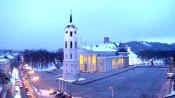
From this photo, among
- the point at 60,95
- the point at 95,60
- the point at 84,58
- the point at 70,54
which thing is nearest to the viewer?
the point at 60,95

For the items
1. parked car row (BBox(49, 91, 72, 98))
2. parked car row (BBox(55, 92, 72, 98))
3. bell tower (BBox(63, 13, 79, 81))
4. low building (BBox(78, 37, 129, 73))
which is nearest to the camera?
parked car row (BBox(55, 92, 72, 98))

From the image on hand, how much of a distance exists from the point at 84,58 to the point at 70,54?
62.9 feet

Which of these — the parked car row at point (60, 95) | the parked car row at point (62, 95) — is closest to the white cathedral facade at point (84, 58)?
the parked car row at point (60, 95)

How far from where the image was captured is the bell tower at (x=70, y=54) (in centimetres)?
6131

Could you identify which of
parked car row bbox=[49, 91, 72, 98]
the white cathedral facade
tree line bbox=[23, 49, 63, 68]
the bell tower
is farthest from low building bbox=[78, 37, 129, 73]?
parked car row bbox=[49, 91, 72, 98]

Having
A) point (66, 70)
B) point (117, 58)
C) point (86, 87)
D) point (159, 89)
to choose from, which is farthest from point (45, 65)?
point (159, 89)

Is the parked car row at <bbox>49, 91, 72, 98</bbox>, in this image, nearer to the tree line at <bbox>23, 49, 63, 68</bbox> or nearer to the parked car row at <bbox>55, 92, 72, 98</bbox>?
the parked car row at <bbox>55, 92, 72, 98</bbox>

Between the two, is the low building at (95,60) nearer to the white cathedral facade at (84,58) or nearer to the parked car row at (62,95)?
the white cathedral facade at (84,58)

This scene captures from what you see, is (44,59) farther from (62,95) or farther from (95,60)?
(62,95)

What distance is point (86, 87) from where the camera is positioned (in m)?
52.0

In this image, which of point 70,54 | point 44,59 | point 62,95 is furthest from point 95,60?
point 62,95

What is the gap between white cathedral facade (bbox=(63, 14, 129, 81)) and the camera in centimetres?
6166

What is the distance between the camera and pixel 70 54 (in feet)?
202

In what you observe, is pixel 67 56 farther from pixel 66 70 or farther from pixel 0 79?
pixel 0 79
